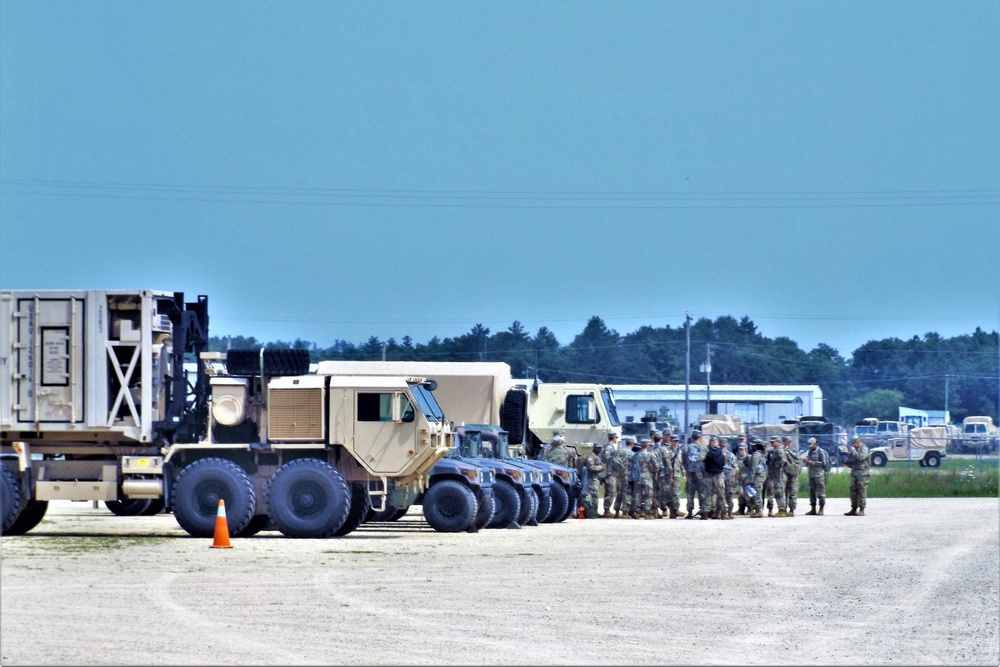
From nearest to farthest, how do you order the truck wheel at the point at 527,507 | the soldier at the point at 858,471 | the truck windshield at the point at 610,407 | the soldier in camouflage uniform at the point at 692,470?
1. the truck wheel at the point at 527,507
2. the soldier in camouflage uniform at the point at 692,470
3. the soldier at the point at 858,471
4. the truck windshield at the point at 610,407

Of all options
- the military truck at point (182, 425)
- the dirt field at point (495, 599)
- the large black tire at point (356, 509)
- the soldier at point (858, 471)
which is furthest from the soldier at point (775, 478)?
the large black tire at point (356, 509)

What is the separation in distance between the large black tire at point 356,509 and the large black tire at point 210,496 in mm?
1656

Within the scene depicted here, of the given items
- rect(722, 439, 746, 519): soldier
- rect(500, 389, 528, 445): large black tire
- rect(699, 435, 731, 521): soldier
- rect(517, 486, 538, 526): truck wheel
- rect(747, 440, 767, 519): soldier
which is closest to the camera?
rect(517, 486, 538, 526): truck wheel

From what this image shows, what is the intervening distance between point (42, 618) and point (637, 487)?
19627mm

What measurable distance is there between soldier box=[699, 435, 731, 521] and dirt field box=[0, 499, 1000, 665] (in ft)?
19.2

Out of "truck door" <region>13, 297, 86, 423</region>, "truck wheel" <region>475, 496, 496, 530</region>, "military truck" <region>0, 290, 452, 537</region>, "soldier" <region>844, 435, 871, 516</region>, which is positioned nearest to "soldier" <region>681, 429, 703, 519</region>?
"soldier" <region>844, 435, 871, 516</region>

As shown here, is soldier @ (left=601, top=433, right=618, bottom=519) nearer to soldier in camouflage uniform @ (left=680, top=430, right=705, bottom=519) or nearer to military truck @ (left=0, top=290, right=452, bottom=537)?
soldier in camouflage uniform @ (left=680, top=430, right=705, bottom=519)

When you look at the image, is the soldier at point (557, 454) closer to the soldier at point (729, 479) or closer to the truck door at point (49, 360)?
the soldier at point (729, 479)

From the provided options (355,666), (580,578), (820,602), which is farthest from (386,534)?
(355,666)

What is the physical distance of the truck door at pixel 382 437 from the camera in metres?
23.5

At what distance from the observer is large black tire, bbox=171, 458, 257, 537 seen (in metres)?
22.7

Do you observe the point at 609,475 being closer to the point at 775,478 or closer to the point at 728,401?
the point at 775,478

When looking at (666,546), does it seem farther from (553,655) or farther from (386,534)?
(553,655)

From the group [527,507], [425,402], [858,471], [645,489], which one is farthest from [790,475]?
[425,402]
